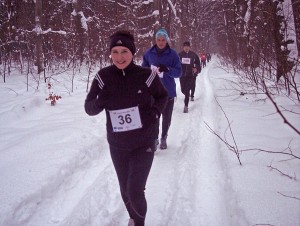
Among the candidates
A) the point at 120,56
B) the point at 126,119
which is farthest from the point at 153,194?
the point at 120,56

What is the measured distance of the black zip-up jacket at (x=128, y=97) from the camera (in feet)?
8.00

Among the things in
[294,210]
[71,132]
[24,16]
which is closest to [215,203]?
[294,210]

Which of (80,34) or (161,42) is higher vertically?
(80,34)

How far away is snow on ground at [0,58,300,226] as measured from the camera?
9.86 ft

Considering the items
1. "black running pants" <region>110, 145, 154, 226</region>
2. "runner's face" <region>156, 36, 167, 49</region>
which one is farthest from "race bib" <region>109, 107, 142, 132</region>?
"runner's face" <region>156, 36, 167, 49</region>

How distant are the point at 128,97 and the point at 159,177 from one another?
1960 mm

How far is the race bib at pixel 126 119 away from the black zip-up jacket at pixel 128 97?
0.03 meters

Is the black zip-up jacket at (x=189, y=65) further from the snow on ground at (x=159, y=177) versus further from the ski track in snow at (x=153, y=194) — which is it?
the ski track in snow at (x=153, y=194)

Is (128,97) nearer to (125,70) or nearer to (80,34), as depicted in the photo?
(125,70)

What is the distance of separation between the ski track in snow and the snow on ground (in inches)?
0.5

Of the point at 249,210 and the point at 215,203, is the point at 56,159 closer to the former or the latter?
Result: the point at 215,203

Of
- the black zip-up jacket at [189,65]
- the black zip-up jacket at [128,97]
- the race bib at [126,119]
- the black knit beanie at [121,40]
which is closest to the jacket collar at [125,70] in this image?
the black zip-up jacket at [128,97]

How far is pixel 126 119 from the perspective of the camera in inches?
96.0

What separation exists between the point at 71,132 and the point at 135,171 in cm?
322
